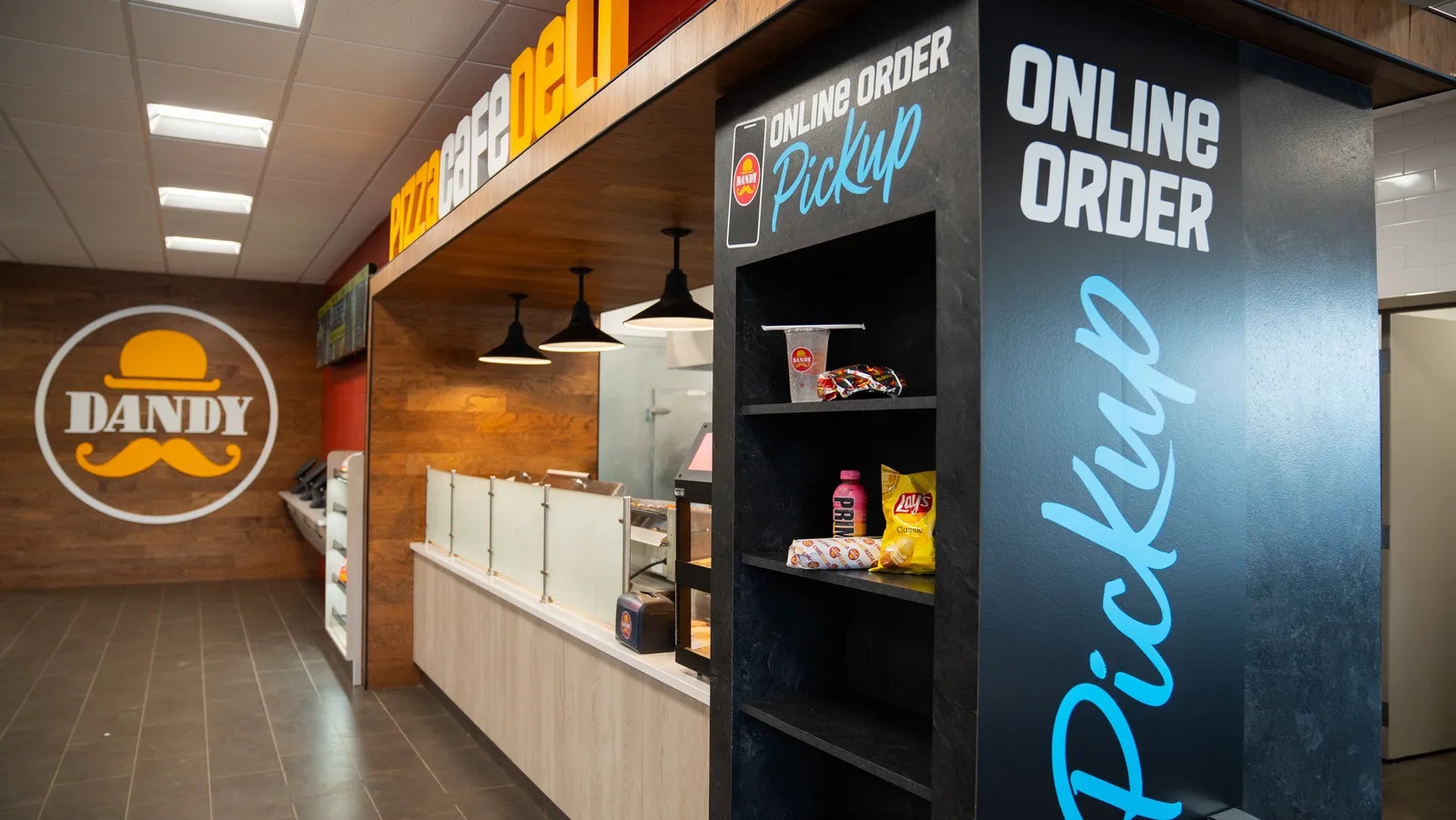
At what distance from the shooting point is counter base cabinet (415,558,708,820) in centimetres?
296

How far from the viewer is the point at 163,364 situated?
10.0m

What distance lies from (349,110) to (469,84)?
0.79 meters

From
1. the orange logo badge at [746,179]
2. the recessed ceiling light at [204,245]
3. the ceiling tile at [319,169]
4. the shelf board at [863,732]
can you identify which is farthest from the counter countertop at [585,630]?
the recessed ceiling light at [204,245]

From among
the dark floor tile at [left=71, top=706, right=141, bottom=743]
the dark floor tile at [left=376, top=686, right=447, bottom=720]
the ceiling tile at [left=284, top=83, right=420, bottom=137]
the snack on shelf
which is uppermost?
the ceiling tile at [left=284, top=83, right=420, bottom=137]

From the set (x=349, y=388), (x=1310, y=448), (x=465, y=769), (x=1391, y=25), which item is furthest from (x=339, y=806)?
(x=349, y=388)

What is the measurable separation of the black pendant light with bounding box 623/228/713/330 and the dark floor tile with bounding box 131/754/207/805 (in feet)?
9.23

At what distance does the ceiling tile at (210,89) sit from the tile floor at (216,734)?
10.4 ft

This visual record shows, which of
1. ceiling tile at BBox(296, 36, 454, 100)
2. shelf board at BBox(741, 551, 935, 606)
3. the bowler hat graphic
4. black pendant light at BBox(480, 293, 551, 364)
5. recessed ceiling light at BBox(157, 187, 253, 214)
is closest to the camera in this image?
shelf board at BBox(741, 551, 935, 606)

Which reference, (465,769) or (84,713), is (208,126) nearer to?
(84,713)

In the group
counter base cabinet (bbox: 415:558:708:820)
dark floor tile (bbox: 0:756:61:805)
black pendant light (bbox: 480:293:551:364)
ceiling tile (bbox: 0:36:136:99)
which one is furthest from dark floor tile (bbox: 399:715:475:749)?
ceiling tile (bbox: 0:36:136:99)

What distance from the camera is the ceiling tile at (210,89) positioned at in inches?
173

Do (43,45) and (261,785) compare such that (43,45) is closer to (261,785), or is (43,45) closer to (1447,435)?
(261,785)

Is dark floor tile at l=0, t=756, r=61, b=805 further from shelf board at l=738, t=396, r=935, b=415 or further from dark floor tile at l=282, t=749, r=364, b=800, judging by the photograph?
shelf board at l=738, t=396, r=935, b=415

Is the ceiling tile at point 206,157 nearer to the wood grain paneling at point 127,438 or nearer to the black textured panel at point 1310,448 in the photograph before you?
the wood grain paneling at point 127,438
